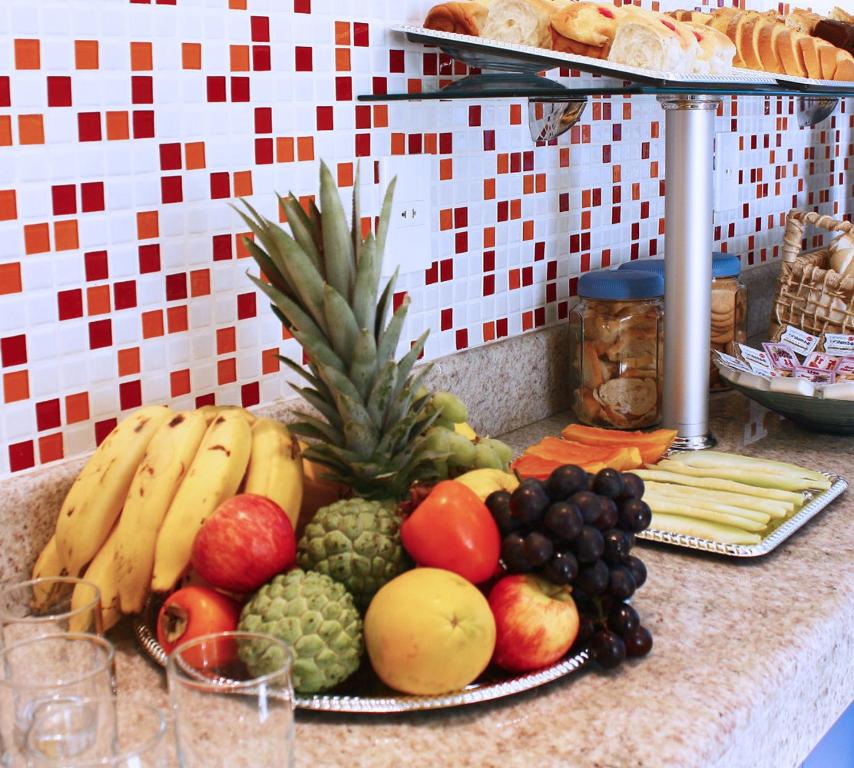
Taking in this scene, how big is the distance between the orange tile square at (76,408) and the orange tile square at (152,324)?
0.08 m

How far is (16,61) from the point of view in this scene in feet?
2.98

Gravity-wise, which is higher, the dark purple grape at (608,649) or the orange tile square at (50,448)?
the orange tile square at (50,448)

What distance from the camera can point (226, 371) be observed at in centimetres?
114

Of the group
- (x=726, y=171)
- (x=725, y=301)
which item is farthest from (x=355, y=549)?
(x=726, y=171)

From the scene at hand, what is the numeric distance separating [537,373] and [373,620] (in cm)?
78

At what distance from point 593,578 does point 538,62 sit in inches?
21.1

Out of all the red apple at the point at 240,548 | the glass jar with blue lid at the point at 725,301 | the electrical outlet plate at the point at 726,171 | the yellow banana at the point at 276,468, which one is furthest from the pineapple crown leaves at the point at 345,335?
the electrical outlet plate at the point at 726,171

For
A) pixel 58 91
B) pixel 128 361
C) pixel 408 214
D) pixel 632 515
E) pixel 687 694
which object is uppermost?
pixel 58 91

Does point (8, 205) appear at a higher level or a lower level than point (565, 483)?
higher

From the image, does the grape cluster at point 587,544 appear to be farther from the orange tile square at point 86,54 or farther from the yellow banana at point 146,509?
the orange tile square at point 86,54

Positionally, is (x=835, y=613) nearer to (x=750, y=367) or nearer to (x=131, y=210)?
(x=750, y=367)

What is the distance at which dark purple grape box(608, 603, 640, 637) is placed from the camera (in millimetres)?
879

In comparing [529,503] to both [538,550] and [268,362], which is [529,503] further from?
[268,362]

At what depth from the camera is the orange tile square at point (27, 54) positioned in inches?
35.7
